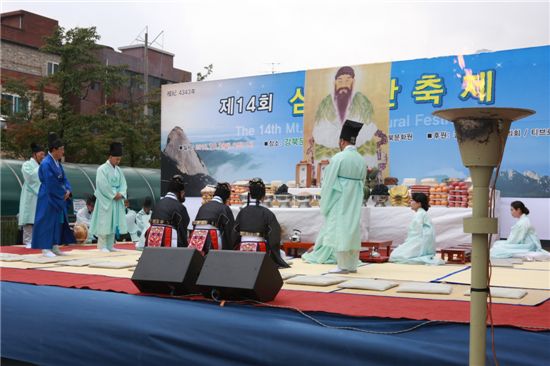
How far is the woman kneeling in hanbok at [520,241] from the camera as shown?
7.89 meters

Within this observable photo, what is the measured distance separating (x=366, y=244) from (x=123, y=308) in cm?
417

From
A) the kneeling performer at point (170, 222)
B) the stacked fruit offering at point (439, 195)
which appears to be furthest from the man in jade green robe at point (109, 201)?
the stacked fruit offering at point (439, 195)

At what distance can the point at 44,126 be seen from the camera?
16.5m

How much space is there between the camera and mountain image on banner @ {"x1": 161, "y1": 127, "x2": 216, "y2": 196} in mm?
11984

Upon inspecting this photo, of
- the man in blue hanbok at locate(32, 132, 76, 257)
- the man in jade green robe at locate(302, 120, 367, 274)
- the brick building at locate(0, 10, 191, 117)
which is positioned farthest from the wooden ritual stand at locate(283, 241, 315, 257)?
the brick building at locate(0, 10, 191, 117)

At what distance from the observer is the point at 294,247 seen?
8.28 metres

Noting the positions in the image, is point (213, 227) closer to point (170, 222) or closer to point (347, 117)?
point (170, 222)

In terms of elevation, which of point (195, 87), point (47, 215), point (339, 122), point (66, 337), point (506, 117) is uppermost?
point (195, 87)

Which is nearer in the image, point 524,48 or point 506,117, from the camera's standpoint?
point 506,117

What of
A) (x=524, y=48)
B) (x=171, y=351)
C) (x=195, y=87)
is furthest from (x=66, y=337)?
(x=195, y=87)

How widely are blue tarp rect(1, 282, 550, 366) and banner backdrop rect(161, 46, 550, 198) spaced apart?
6149 mm

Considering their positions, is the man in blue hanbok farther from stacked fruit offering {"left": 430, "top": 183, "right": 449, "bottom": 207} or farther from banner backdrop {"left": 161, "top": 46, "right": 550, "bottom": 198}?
stacked fruit offering {"left": 430, "top": 183, "right": 449, "bottom": 207}

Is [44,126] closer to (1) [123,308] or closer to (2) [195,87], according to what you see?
(2) [195,87]

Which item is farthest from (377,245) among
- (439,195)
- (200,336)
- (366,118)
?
(200,336)
